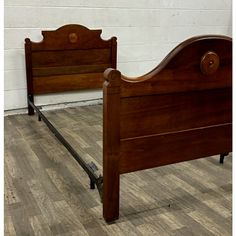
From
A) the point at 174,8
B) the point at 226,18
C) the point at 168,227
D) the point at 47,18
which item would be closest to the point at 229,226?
the point at 168,227

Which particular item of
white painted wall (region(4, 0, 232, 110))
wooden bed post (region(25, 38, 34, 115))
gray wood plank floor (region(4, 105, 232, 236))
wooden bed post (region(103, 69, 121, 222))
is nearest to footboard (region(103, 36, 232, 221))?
wooden bed post (region(103, 69, 121, 222))

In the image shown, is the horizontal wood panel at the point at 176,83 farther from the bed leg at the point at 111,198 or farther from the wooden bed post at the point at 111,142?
the bed leg at the point at 111,198

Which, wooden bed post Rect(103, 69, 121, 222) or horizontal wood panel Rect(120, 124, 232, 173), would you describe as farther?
horizontal wood panel Rect(120, 124, 232, 173)

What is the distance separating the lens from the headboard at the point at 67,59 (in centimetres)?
→ 346

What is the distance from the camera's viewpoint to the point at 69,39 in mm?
3533

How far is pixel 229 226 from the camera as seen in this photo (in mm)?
1687

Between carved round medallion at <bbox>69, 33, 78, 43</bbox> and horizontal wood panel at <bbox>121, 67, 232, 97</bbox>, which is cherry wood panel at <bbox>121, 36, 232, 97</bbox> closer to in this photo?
horizontal wood panel at <bbox>121, 67, 232, 97</bbox>

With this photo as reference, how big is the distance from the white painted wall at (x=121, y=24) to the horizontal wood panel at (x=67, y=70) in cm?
19

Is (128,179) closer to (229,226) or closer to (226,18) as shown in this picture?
(229,226)

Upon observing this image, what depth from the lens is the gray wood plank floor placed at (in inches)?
65.8

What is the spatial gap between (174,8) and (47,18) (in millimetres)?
1656

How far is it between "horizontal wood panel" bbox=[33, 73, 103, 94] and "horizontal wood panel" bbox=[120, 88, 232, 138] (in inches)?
83.8

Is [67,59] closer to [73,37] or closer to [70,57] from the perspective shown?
[70,57]

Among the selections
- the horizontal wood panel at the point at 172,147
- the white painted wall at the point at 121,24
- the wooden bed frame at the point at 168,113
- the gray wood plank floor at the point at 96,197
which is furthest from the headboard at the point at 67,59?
the horizontal wood panel at the point at 172,147
